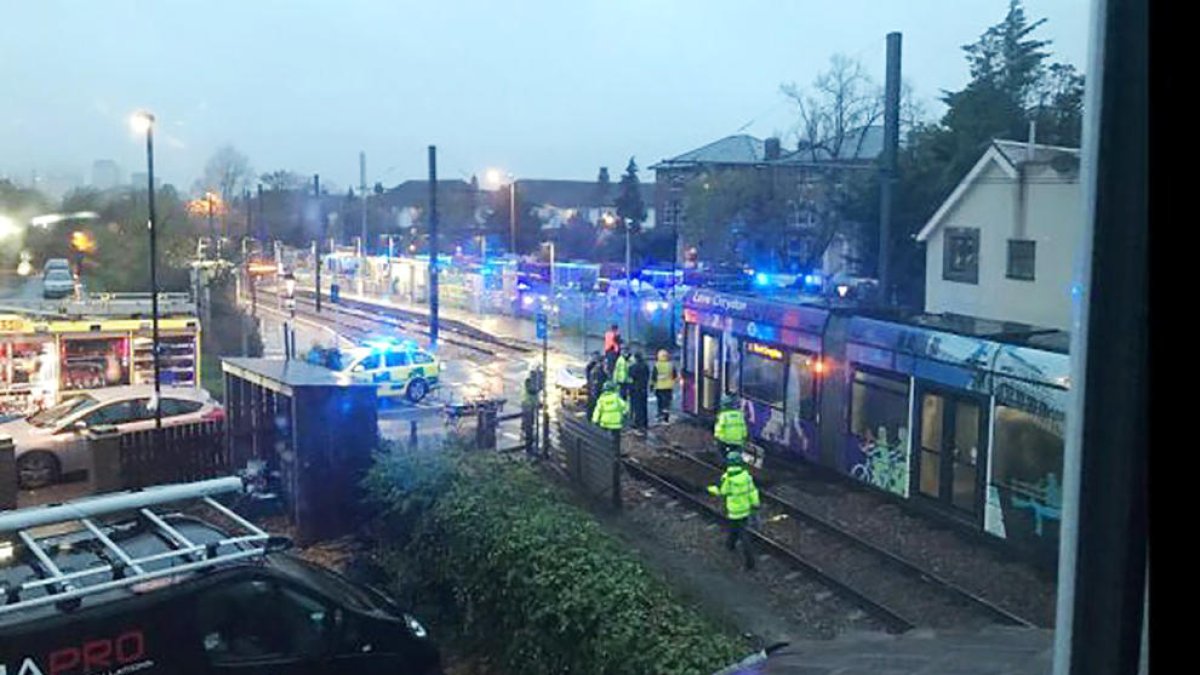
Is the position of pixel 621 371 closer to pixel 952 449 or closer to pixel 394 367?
pixel 394 367

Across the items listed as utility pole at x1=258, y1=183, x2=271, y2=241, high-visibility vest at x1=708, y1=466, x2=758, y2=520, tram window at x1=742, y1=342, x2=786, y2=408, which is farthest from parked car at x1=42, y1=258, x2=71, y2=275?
high-visibility vest at x1=708, y1=466, x2=758, y2=520

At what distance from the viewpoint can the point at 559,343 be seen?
15.9 m

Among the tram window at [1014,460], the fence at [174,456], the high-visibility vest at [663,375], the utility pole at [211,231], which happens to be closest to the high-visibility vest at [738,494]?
the tram window at [1014,460]

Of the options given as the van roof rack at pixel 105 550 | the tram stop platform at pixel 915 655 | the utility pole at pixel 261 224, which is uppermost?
the utility pole at pixel 261 224

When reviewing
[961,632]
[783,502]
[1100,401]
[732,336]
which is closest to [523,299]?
[732,336]

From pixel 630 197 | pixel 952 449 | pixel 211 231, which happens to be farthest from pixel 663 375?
pixel 630 197

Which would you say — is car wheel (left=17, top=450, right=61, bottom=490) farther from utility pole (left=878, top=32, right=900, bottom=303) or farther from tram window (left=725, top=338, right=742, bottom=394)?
utility pole (left=878, top=32, right=900, bottom=303)

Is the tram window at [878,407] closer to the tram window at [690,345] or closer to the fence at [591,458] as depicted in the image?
the fence at [591,458]

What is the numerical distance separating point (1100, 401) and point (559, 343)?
15.2 meters

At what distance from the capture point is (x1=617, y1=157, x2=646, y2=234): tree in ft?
79.0

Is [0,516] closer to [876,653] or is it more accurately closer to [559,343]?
[876,653]

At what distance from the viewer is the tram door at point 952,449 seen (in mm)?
5391

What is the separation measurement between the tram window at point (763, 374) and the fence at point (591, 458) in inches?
53.4

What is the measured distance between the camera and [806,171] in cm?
841
